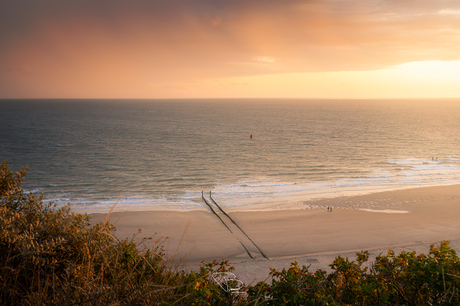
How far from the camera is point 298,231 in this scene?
23.3 m

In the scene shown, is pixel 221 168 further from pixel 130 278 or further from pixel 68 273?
pixel 68 273

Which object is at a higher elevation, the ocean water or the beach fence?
the ocean water

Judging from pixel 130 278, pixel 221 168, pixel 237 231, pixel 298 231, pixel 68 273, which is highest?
pixel 68 273

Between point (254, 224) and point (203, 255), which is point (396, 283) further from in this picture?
point (254, 224)

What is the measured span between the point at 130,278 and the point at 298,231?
67.1 ft

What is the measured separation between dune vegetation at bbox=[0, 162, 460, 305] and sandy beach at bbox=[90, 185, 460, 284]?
10.5 m

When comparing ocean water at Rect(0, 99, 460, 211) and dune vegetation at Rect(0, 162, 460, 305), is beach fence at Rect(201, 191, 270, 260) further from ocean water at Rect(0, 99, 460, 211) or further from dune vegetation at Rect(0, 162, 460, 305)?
dune vegetation at Rect(0, 162, 460, 305)

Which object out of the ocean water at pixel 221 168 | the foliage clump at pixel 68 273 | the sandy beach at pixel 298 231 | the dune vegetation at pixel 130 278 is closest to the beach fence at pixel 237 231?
the sandy beach at pixel 298 231

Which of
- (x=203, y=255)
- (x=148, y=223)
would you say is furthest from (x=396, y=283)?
(x=148, y=223)

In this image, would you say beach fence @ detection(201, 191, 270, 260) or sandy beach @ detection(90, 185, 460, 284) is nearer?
sandy beach @ detection(90, 185, 460, 284)

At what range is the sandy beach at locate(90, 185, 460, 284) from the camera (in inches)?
754

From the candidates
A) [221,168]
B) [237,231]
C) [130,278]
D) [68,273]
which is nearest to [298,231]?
[237,231]

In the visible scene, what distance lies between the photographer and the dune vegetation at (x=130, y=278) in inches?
154

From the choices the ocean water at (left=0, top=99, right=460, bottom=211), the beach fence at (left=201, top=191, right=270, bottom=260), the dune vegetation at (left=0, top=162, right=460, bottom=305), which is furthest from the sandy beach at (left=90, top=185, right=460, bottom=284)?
the dune vegetation at (left=0, top=162, right=460, bottom=305)
